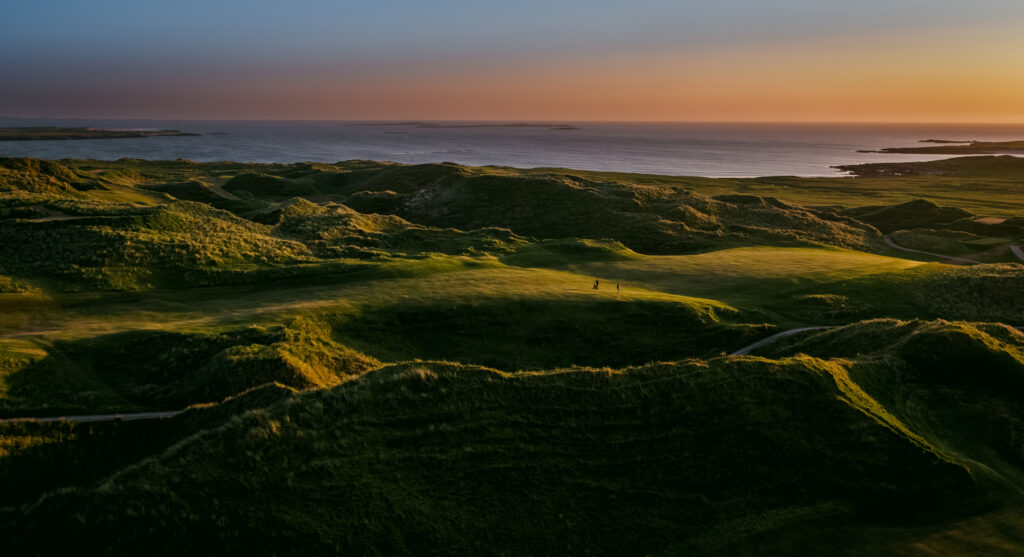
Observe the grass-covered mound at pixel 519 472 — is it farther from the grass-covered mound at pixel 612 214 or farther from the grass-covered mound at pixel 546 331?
the grass-covered mound at pixel 612 214

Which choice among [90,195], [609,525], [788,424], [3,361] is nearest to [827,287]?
[788,424]

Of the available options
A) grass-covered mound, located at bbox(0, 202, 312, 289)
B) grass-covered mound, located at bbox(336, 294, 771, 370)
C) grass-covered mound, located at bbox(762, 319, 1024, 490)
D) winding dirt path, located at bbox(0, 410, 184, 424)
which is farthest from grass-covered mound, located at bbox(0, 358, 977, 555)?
grass-covered mound, located at bbox(0, 202, 312, 289)

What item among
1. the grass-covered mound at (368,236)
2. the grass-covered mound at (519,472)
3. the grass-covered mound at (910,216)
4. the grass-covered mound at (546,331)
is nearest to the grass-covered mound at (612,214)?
the grass-covered mound at (910,216)

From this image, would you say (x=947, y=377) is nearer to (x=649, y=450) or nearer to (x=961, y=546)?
(x=961, y=546)

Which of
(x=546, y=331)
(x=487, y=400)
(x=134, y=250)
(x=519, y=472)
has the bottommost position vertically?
(x=519, y=472)

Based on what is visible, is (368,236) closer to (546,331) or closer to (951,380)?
(546,331)

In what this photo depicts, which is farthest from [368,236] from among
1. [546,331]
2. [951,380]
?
[951,380]
